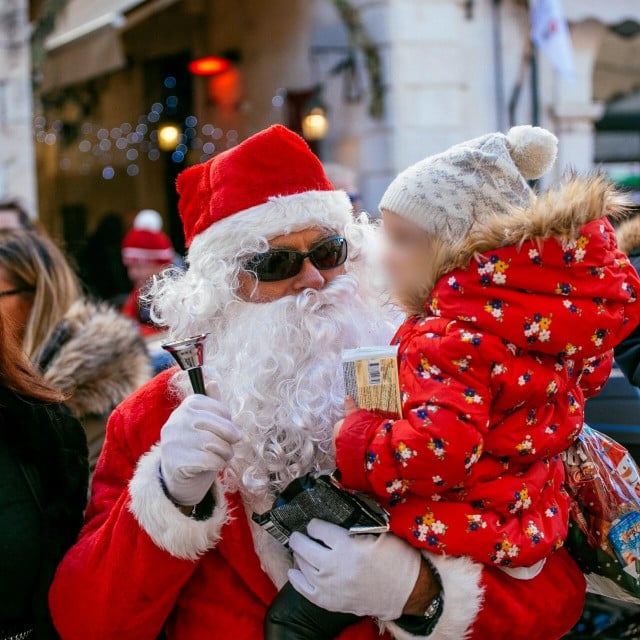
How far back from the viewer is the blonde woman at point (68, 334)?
9.56 feet

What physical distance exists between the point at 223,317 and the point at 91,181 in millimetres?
8672

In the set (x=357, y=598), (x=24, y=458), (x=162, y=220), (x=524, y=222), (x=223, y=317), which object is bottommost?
(x=162, y=220)

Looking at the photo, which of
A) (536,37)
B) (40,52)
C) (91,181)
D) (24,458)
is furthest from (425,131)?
(24,458)

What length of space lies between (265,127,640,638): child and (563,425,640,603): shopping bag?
0.12 m

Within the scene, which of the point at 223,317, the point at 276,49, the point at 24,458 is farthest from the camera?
the point at 276,49

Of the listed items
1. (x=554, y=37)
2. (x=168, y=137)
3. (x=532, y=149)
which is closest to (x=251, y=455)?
(x=532, y=149)

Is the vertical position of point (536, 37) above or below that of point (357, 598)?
above

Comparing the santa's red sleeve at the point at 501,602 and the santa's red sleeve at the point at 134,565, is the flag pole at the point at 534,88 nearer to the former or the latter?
the santa's red sleeve at the point at 501,602

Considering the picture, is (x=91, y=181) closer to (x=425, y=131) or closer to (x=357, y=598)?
(x=425, y=131)

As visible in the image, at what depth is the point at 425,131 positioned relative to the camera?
27.3ft

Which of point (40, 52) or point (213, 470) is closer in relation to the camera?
point (213, 470)

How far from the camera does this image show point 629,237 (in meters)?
2.69

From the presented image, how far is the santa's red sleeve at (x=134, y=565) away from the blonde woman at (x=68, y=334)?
0.91 meters

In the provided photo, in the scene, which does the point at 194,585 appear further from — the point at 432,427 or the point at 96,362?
the point at 96,362
